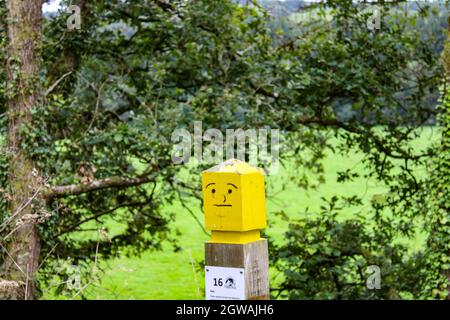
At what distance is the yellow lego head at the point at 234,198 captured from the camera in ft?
9.29

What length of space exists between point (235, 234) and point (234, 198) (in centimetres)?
14

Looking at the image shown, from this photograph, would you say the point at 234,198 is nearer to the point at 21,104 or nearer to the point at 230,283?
the point at 230,283

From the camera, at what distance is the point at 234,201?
2.83 m

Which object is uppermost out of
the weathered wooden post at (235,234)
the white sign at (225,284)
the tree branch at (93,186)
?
the tree branch at (93,186)

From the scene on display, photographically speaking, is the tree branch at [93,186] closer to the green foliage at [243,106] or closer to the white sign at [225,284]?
the green foliage at [243,106]

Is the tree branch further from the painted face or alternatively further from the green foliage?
the painted face

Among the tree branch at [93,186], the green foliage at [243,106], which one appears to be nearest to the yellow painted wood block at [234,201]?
the green foliage at [243,106]

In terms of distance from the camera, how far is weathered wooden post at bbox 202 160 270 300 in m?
2.82

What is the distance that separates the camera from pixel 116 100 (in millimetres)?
8586

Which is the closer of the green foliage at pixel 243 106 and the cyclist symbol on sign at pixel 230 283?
the cyclist symbol on sign at pixel 230 283

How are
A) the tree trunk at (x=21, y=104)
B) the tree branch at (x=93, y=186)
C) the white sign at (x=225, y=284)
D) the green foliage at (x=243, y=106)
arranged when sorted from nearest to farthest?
the white sign at (x=225, y=284) → the tree trunk at (x=21, y=104) → the tree branch at (x=93, y=186) → the green foliage at (x=243, y=106)

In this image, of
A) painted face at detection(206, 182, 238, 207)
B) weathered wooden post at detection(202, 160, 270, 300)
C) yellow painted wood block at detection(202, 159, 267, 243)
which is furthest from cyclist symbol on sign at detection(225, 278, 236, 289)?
painted face at detection(206, 182, 238, 207)

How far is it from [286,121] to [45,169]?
2.34 metres
